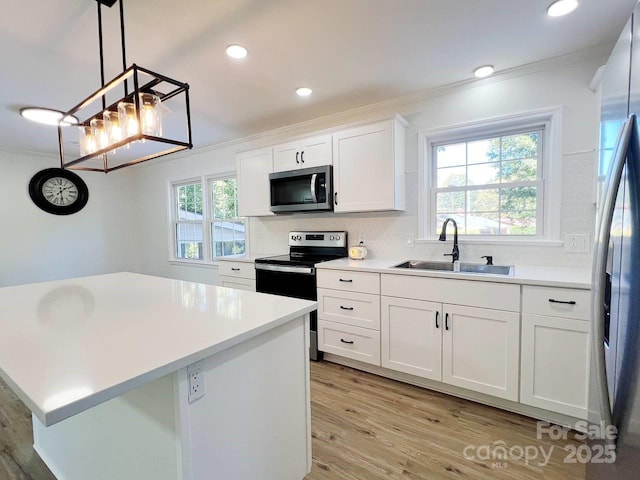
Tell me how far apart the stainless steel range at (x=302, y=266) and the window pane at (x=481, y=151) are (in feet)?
4.46

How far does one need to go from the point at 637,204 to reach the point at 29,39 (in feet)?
9.68

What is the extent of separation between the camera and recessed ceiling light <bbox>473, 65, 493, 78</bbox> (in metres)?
2.25

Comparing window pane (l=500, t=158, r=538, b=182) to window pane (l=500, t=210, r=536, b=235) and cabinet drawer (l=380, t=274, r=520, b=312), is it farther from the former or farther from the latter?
cabinet drawer (l=380, t=274, r=520, b=312)

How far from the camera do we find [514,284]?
189cm

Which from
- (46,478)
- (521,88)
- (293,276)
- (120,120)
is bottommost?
(46,478)

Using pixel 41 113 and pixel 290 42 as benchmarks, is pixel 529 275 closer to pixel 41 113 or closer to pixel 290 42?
pixel 290 42

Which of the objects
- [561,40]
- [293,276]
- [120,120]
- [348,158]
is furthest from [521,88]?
[120,120]

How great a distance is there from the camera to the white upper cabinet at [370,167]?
2.63m

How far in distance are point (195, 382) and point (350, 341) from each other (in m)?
1.80

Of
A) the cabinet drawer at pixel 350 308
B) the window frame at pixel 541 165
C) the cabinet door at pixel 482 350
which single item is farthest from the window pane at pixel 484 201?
the cabinet drawer at pixel 350 308

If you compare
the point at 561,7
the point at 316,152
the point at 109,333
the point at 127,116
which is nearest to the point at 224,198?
the point at 316,152

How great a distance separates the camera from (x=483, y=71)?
230 centimetres

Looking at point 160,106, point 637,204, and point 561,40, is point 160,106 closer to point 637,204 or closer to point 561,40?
point 637,204

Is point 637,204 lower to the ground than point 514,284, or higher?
higher
